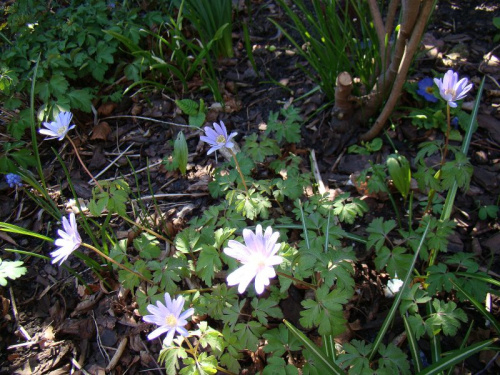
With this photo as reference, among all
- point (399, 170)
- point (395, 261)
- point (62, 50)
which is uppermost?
point (62, 50)

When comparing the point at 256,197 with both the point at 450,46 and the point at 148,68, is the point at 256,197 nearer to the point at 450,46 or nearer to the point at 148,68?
the point at 148,68

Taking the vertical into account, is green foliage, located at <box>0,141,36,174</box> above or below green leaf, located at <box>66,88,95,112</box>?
below

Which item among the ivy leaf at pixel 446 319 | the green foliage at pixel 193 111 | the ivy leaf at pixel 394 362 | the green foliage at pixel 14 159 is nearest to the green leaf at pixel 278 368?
the ivy leaf at pixel 394 362

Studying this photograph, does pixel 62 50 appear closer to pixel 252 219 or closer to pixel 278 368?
pixel 252 219

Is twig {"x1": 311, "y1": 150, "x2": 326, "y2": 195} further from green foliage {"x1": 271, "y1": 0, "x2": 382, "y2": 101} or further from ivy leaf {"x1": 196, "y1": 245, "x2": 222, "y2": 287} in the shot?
ivy leaf {"x1": 196, "y1": 245, "x2": 222, "y2": 287}

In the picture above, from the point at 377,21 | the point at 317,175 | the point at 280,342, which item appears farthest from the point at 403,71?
the point at 280,342

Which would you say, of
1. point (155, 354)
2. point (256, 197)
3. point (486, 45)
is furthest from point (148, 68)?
point (486, 45)

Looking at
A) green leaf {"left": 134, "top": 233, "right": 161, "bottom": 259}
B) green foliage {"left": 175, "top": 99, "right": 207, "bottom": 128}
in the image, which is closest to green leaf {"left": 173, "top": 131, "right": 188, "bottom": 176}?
green foliage {"left": 175, "top": 99, "right": 207, "bottom": 128}
